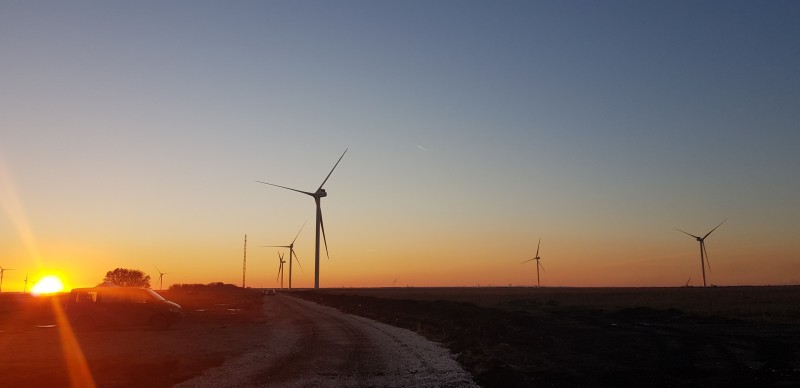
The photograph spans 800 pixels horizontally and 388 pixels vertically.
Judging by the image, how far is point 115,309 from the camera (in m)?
32.3

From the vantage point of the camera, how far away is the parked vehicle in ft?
105

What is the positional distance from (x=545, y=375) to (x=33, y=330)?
2564 cm

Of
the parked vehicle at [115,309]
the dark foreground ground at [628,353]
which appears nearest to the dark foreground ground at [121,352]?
the parked vehicle at [115,309]

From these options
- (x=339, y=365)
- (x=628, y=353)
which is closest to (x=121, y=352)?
(x=339, y=365)

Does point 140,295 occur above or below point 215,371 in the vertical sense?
above

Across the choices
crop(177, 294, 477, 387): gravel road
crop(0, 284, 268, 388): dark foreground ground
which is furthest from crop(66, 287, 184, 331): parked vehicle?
crop(177, 294, 477, 387): gravel road

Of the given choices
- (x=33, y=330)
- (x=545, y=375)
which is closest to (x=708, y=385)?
(x=545, y=375)

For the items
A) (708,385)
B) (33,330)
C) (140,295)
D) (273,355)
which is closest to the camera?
(708,385)

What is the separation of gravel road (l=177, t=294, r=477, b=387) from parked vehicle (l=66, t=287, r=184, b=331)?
7.93 metres

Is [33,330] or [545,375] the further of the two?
[33,330]

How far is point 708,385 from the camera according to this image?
1577cm

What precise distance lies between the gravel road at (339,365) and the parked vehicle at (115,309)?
7.93 meters

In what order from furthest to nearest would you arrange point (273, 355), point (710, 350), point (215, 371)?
point (710, 350) → point (273, 355) → point (215, 371)

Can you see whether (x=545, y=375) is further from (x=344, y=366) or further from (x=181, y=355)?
(x=181, y=355)
